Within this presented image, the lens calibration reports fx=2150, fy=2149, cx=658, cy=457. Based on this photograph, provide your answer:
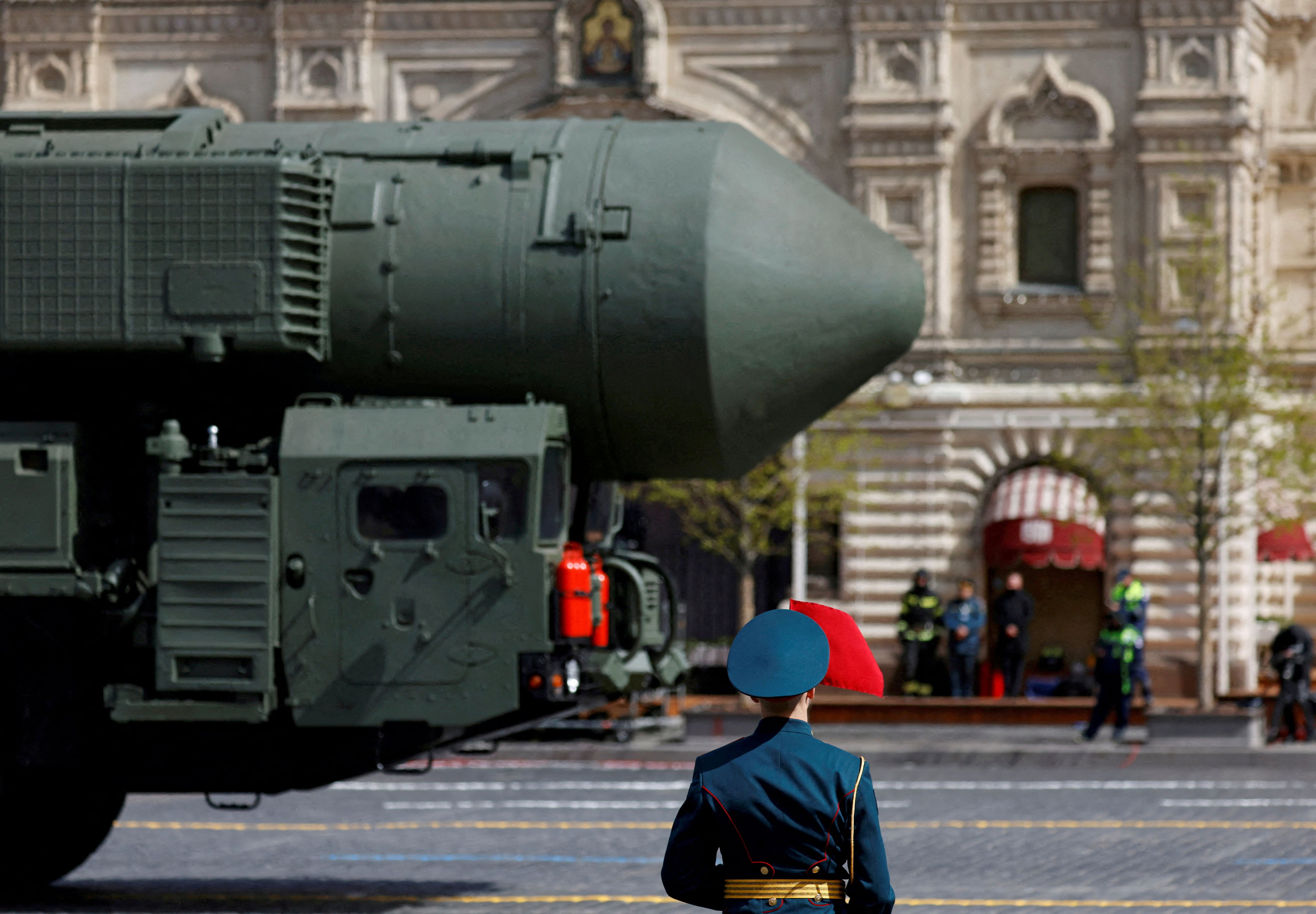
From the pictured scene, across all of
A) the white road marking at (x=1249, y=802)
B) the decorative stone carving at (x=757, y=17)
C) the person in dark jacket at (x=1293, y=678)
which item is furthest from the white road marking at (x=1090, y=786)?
the decorative stone carving at (x=757, y=17)

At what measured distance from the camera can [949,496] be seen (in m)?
35.5

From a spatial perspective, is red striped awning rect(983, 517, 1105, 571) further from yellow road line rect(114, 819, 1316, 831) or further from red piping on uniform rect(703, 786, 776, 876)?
red piping on uniform rect(703, 786, 776, 876)

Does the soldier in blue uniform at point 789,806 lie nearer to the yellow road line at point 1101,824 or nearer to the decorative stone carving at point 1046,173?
the yellow road line at point 1101,824

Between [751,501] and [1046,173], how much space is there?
8.30 m

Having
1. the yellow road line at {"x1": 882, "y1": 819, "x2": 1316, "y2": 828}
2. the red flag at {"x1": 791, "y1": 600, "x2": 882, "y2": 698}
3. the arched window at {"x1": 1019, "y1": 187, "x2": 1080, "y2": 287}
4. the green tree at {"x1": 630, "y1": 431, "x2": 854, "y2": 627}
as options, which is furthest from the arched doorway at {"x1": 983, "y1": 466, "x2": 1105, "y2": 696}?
the red flag at {"x1": 791, "y1": 600, "x2": 882, "y2": 698}

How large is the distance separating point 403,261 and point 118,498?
198 centimetres

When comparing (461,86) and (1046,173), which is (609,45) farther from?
(1046,173)

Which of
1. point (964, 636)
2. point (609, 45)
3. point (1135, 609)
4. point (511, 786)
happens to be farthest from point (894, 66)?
point (511, 786)

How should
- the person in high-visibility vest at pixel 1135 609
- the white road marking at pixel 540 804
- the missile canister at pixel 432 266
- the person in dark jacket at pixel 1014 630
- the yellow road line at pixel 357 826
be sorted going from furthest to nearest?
1. the person in dark jacket at pixel 1014 630
2. the person in high-visibility vest at pixel 1135 609
3. the white road marking at pixel 540 804
4. the yellow road line at pixel 357 826
5. the missile canister at pixel 432 266

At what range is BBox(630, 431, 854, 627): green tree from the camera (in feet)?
103

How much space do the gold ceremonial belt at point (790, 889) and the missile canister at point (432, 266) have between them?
5.67 m

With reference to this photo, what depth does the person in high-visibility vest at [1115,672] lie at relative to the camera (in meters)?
24.2

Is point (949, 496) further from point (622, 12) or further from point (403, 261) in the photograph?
point (403, 261)

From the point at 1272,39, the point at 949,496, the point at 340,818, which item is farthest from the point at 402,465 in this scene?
the point at 1272,39
